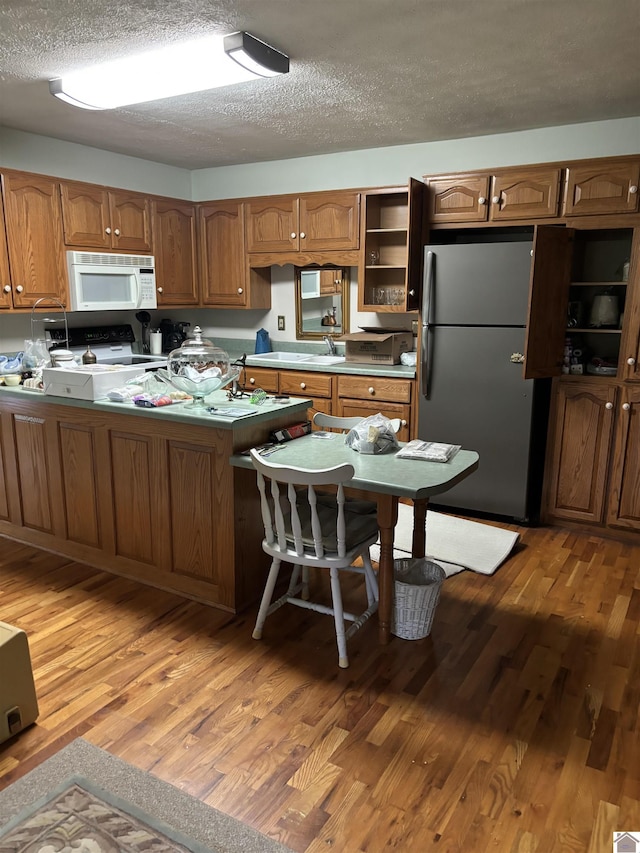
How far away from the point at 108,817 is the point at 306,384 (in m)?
3.07

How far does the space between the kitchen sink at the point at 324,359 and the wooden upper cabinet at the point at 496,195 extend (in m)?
1.23

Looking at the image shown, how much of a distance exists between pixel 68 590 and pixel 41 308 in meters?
2.07

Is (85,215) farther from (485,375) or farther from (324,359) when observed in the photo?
(485,375)

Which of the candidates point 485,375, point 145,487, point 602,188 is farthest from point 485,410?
point 145,487

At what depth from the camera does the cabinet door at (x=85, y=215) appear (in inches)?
161

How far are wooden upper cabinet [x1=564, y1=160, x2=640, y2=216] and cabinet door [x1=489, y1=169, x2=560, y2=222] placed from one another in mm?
87

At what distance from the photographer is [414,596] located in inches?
96.4

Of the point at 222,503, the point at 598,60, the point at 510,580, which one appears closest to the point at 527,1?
the point at 598,60

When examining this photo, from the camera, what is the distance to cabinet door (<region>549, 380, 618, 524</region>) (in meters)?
3.60

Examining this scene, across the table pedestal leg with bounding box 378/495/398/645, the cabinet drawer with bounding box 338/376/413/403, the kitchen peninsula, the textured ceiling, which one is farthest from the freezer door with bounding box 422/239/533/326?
the table pedestal leg with bounding box 378/495/398/645

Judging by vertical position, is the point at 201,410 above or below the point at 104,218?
below

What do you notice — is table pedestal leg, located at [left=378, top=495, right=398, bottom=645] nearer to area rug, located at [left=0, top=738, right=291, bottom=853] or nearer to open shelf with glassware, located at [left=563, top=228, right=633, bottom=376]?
area rug, located at [left=0, top=738, right=291, bottom=853]

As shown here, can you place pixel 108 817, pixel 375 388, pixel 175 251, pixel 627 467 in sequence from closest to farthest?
pixel 108 817, pixel 627 467, pixel 375 388, pixel 175 251

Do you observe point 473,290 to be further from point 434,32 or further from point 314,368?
point 434,32
